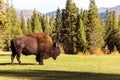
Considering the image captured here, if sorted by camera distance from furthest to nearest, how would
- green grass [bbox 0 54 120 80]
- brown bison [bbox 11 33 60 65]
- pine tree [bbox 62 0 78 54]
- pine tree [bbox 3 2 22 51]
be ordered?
1. pine tree [bbox 3 2 22 51]
2. pine tree [bbox 62 0 78 54]
3. brown bison [bbox 11 33 60 65]
4. green grass [bbox 0 54 120 80]

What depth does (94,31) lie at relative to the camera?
4751 inches

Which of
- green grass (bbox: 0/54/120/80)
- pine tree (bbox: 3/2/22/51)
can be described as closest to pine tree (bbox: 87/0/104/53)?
pine tree (bbox: 3/2/22/51)

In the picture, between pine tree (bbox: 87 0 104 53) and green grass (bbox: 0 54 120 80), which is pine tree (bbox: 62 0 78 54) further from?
green grass (bbox: 0 54 120 80)

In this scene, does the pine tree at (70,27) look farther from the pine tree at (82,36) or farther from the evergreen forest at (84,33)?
the pine tree at (82,36)

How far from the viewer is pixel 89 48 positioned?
397 ft

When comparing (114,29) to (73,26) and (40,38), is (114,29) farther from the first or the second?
(40,38)

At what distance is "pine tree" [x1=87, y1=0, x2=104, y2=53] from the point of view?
117625 mm

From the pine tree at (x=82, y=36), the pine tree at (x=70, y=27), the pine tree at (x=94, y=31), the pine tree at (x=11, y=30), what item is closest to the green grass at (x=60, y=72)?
the pine tree at (x=94, y=31)

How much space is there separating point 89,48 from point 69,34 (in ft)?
28.6

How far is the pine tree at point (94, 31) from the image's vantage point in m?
118

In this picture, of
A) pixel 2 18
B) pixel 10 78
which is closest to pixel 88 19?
pixel 2 18

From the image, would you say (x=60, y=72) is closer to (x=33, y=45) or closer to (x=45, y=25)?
(x=33, y=45)

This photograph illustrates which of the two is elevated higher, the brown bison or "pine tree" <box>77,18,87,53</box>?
the brown bison

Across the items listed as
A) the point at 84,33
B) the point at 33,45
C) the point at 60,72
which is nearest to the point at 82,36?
the point at 84,33
